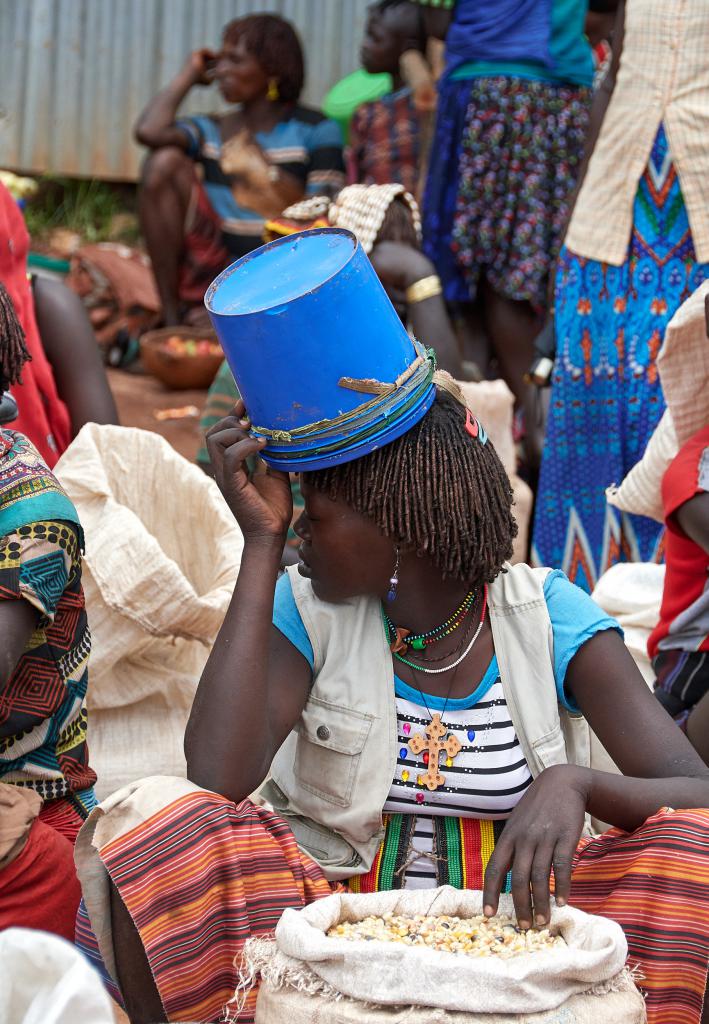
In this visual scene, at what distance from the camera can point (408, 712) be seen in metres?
2.33

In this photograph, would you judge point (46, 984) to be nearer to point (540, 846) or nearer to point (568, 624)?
point (540, 846)

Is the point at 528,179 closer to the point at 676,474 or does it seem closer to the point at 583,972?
the point at 676,474

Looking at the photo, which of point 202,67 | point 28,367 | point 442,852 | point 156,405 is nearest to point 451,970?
point 442,852

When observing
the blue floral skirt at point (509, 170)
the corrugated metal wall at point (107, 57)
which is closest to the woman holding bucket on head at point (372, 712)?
the blue floral skirt at point (509, 170)

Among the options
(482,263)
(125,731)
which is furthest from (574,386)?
(125,731)

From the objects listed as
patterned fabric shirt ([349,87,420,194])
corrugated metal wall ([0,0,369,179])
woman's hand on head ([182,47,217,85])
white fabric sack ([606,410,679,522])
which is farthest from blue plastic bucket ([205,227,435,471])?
corrugated metal wall ([0,0,369,179])

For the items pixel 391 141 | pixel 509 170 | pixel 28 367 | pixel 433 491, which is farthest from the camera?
pixel 391 141

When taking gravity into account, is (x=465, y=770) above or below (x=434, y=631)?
below

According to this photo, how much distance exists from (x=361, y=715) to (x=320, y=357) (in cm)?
63

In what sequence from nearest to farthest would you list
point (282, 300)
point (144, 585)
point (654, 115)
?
point (282, 300) → point (144, 585) → point (654, 115)

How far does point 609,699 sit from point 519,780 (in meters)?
0.21

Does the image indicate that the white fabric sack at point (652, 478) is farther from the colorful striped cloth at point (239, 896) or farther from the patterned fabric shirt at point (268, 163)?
the patterned fabric shirt at point (268, 163)

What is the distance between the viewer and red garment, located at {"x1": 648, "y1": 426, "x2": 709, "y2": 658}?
287 centimetres

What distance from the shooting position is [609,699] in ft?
7.42
